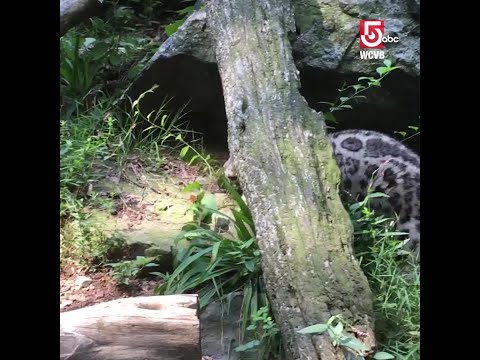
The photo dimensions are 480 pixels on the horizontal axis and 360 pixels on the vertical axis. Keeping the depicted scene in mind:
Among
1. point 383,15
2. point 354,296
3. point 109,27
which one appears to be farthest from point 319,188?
point 109,27

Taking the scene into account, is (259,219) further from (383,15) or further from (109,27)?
(109,27)

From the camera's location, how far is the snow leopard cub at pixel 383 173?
2.16 meters

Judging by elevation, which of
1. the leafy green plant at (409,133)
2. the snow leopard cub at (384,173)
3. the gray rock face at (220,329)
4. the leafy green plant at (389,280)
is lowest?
the gray rock face at (220,329)

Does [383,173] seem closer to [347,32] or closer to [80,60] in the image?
[347,32]

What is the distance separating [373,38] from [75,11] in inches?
47.7

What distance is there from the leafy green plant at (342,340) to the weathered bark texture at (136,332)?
280 mm

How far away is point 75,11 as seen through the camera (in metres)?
2.69

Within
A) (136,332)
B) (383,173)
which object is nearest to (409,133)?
(383,173)

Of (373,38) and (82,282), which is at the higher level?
(373,38)

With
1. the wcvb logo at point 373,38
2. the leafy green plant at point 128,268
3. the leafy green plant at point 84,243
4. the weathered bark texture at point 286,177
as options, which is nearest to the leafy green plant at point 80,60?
the weathered bark texture at point 286,177

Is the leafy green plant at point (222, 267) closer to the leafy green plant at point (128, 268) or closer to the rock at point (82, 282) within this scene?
the leafy green plant at point (128, 268)

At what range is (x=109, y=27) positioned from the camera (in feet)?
9.68

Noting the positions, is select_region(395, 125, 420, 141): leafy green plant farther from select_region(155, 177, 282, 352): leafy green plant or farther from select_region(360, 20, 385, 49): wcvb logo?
select_region(155, 177, 282, 352): leafy green plant

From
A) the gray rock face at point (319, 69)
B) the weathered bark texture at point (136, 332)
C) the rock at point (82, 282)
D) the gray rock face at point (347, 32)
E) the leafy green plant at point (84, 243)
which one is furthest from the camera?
the gray rock face at point (319, 69)
